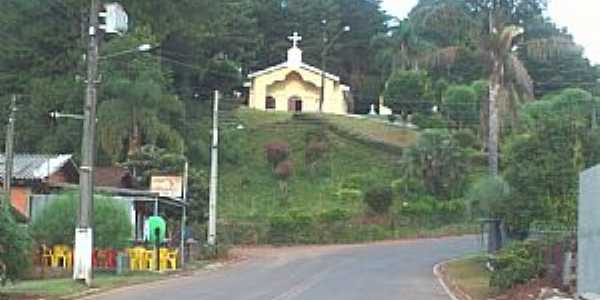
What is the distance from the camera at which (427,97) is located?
9406 cm

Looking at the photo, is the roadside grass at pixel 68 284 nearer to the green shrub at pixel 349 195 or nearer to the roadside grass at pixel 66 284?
the roadside grass at pixel 66 284

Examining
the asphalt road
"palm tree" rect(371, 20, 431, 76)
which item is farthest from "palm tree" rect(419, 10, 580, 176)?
"palm tree" rect(371, 20, 431, 76)

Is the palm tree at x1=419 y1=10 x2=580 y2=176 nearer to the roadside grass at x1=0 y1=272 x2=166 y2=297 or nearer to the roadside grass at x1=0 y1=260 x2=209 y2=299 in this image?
the roadside grass at x1=0 y1=260 x2=209 y2=299

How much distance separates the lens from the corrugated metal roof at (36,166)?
4980cm

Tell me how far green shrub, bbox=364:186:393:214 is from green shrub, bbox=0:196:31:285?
43.8 m

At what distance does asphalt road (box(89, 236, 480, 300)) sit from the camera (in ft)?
95.3

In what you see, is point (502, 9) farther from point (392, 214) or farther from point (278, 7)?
point (278, 7)

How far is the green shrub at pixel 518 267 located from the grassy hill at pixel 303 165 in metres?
37.4

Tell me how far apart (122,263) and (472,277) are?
12108 mm

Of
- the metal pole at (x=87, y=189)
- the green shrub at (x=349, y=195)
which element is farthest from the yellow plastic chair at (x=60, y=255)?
the green shrub at (x=349, y=195)

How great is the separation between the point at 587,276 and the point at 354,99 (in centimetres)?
8855

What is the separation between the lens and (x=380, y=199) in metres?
69.4

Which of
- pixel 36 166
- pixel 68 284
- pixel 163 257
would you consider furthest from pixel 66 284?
pixel 36 166

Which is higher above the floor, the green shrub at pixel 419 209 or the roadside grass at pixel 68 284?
the green shrub at pixel 419 209
